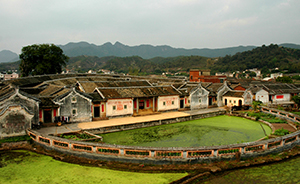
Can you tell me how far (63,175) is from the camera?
1113 cm

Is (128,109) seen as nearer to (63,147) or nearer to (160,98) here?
(160,98)

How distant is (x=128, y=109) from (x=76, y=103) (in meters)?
5.82

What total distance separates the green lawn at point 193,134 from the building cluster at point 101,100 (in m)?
4.73

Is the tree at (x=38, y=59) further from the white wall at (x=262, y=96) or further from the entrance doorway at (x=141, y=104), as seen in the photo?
the white wall at (x=262, y=96)

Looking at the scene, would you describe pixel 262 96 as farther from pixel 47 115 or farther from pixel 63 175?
pixel 63 175

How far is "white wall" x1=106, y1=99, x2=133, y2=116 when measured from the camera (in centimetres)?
2381

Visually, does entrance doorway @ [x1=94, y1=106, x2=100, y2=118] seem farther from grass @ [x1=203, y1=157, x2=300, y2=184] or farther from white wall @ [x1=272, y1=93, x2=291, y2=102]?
white wall @ [x1=272, y1=93, x2=291, y2=102]

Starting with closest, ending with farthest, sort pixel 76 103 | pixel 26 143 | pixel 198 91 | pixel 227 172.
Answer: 1. pixel 227 172
2. pixel 26 143
3. pixel 76 103
4. pixel 198 91

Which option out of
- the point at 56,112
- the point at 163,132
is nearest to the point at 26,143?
the point at 56,112

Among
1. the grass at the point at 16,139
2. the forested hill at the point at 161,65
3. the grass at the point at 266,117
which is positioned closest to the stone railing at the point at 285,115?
the grass at the point at 266,117

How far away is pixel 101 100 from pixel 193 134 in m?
9.91

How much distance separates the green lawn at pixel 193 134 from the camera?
16938mm

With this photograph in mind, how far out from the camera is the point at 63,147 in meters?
13.9

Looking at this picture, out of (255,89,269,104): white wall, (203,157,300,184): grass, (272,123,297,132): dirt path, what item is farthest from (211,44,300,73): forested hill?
(203,157,300,184): grass
